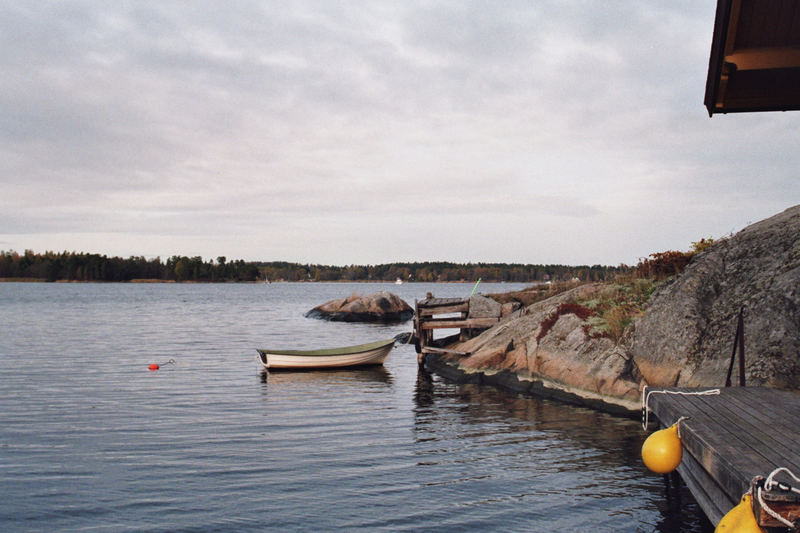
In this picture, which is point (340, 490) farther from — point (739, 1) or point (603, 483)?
point (739, 1)

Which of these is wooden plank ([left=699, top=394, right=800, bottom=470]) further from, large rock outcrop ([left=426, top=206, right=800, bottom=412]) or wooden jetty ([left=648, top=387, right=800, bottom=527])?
large rock outcrop ([left=426, top=206, right=800, bottom=412])

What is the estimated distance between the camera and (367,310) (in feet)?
218

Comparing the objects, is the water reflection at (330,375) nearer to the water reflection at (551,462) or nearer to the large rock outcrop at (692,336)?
the large rock outcrop at (692,336)

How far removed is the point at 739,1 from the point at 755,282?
855cm

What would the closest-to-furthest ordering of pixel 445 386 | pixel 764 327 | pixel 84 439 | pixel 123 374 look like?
pixel 764 327 < pixel 84 439 < pixel 445 386 < pixel 123 374

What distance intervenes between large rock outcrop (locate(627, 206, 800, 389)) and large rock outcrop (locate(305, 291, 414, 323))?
48.1m

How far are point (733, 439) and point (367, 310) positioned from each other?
195ft

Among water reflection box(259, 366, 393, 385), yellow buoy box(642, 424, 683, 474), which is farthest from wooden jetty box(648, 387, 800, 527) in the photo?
water reflection box(259, 366, 393, 385)

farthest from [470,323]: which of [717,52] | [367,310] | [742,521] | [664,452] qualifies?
[367,310]

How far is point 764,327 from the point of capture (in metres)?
14.6

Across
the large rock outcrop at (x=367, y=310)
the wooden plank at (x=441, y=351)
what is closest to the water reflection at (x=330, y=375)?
the wooden plank at (x=441, y=351)

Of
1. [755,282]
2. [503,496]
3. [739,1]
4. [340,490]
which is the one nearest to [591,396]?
[755,282]

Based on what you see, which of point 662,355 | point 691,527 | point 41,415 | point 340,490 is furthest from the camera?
point 41,415

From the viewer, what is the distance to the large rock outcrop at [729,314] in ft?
45.4
